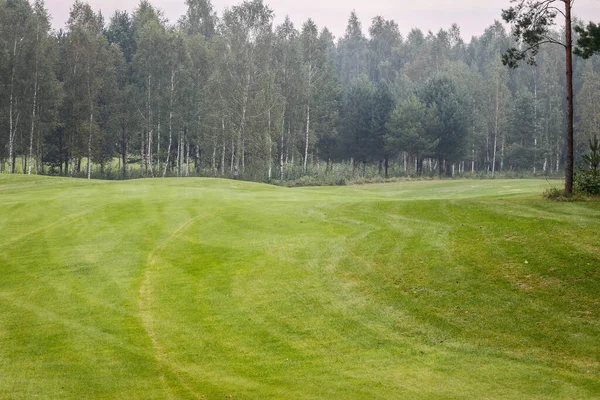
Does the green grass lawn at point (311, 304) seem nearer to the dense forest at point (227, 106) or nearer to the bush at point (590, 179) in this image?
the bush at point (590, 179)

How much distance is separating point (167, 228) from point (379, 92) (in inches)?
2615

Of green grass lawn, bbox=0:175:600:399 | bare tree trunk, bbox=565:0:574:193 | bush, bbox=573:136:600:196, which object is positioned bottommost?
green grass lawn, bbox=0:175:600:399

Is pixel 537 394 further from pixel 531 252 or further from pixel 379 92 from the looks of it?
pixel 379 92

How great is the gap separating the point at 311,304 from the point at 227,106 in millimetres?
56053

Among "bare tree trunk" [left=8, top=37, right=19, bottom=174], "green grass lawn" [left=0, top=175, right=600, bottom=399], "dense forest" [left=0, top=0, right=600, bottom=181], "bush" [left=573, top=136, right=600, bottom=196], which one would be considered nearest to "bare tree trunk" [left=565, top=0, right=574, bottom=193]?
"bush" [left=573, top=136, right=600, bottom=196]

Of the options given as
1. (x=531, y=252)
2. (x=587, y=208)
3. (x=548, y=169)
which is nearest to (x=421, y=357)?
(x=531, y=252)

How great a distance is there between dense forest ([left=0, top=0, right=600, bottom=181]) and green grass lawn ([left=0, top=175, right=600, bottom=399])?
4313 cm

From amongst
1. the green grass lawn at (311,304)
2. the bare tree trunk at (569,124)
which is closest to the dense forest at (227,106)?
the bare tree trunk at (569,124)

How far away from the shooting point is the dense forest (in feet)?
217

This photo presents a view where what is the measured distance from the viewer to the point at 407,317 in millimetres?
14453

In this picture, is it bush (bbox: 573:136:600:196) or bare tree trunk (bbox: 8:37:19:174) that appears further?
bare tree trunk (bbox: 8:37:19:174)

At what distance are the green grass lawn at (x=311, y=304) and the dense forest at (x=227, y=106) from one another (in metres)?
43.1

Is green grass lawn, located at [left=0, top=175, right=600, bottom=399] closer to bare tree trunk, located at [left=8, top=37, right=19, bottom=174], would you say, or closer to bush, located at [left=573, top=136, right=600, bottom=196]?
bush, located at [left=573, top=136, right=600, bottom=196]

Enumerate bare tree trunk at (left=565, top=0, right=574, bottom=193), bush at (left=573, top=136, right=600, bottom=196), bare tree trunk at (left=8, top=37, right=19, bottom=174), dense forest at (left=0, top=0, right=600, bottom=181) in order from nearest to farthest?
bush at (left=573, top=136, right=600, bottom=196) < bare tree trunk at (left=565, top=0, right=574, bottom=193) < bare tree trunk at (left=8, top=37, right=19, bottom=174) < dense forest at (left=0, top=0, right=600, bottom=181)
